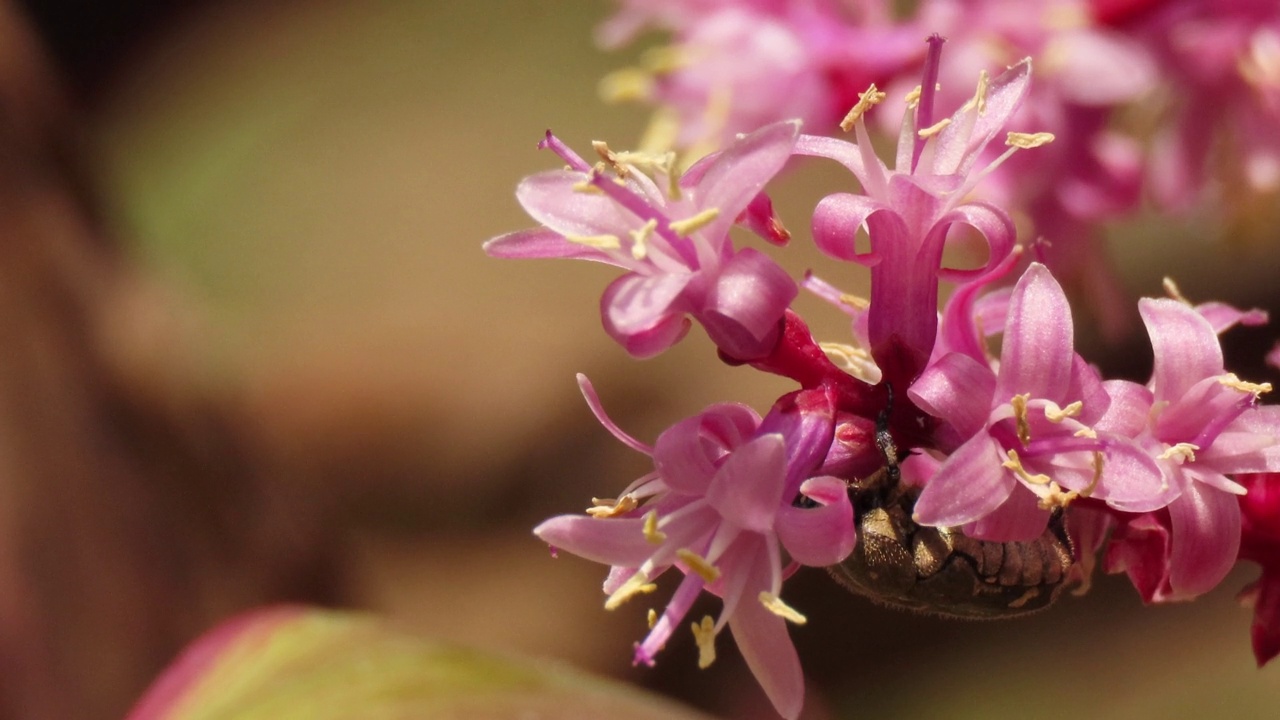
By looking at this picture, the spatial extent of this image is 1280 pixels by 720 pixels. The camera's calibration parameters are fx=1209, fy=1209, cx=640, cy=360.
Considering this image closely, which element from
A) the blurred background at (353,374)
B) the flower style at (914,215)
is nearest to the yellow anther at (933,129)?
the flower style at (914,215)

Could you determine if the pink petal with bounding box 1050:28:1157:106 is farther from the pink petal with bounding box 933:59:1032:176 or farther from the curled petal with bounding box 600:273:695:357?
the curled petal with bounding box 600:273:695:357

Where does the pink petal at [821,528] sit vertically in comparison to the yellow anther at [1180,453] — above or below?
above

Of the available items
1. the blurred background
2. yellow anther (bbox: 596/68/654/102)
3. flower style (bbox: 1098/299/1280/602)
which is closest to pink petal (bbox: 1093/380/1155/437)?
flower style (bbox: 1098/299/1280/602)

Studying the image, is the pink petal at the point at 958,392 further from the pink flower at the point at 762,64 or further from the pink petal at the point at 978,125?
the pink flower at the point at 762,64

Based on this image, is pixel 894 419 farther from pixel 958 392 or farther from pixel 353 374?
pixel 353 374

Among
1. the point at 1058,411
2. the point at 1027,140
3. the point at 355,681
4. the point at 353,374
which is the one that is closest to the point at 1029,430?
the point at 1058,411

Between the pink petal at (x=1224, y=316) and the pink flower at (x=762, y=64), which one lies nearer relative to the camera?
the pink petal at (x=1224, y=316)

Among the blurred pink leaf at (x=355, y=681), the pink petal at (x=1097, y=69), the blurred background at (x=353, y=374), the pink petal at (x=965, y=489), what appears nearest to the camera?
the pink petal at (x=965, y=489)
